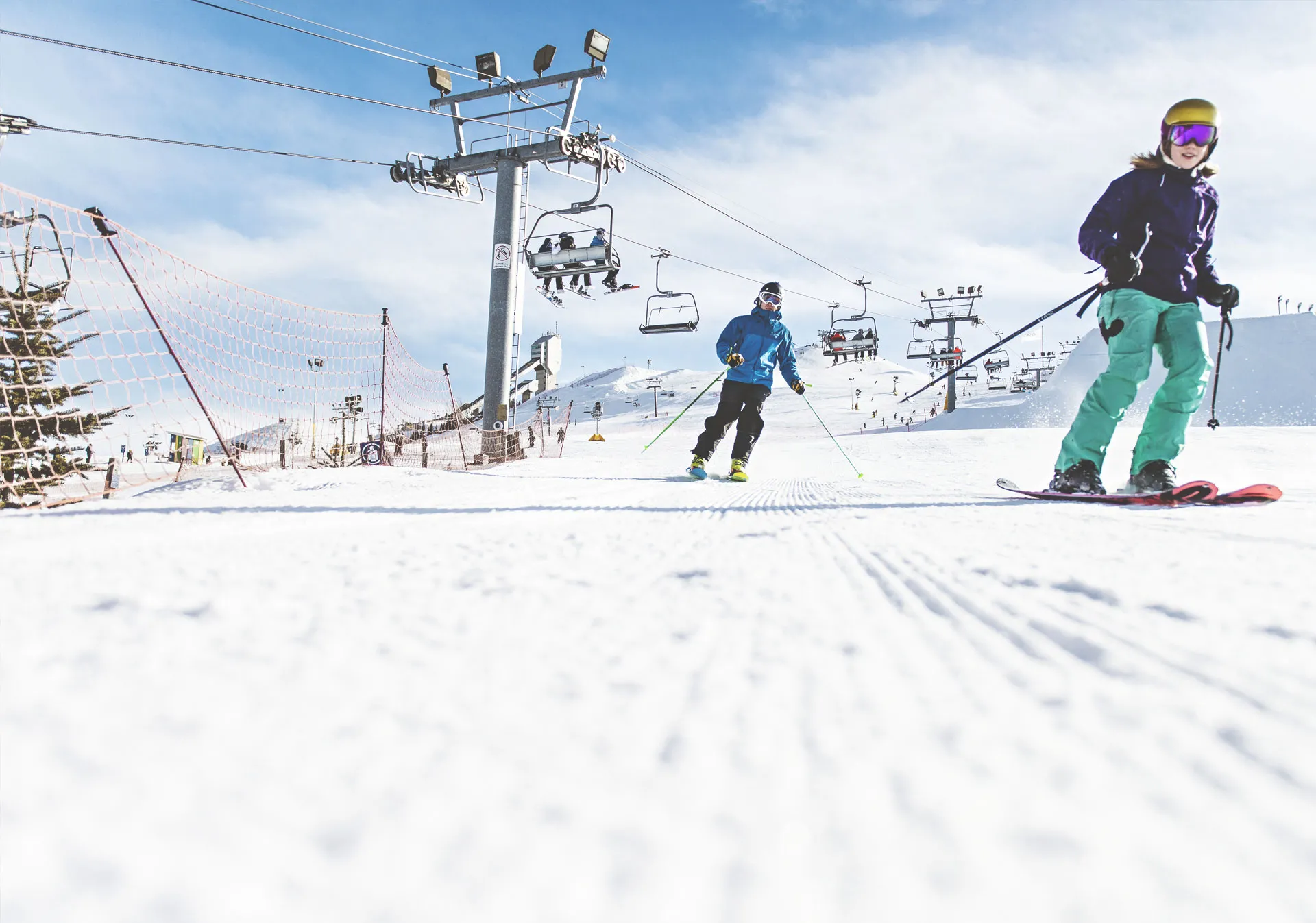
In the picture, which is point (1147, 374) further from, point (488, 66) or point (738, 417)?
point (488, 66)

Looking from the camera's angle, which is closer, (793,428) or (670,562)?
(670,562)

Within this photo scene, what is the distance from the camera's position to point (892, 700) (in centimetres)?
70

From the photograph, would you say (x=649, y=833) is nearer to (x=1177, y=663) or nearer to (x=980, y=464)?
(x=1177, y=663)

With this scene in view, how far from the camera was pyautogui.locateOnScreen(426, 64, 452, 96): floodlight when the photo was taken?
1180cm

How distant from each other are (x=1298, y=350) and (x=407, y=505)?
3522cm

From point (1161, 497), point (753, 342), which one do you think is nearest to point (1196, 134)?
point (1161, 497)

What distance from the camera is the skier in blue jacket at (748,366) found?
5199mm

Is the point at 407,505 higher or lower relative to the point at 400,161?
lower

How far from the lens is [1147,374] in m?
2.88

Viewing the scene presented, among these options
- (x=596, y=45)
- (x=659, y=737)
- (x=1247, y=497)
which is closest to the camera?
(x=659, y=737)

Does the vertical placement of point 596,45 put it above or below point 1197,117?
above

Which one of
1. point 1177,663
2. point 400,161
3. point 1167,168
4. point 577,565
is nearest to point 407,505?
point 577,565

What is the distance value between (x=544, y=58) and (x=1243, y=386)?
1068 inches

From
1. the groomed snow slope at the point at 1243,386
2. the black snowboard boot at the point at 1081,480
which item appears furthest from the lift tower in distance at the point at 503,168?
the groomed snow slope at the point at 1243,386
